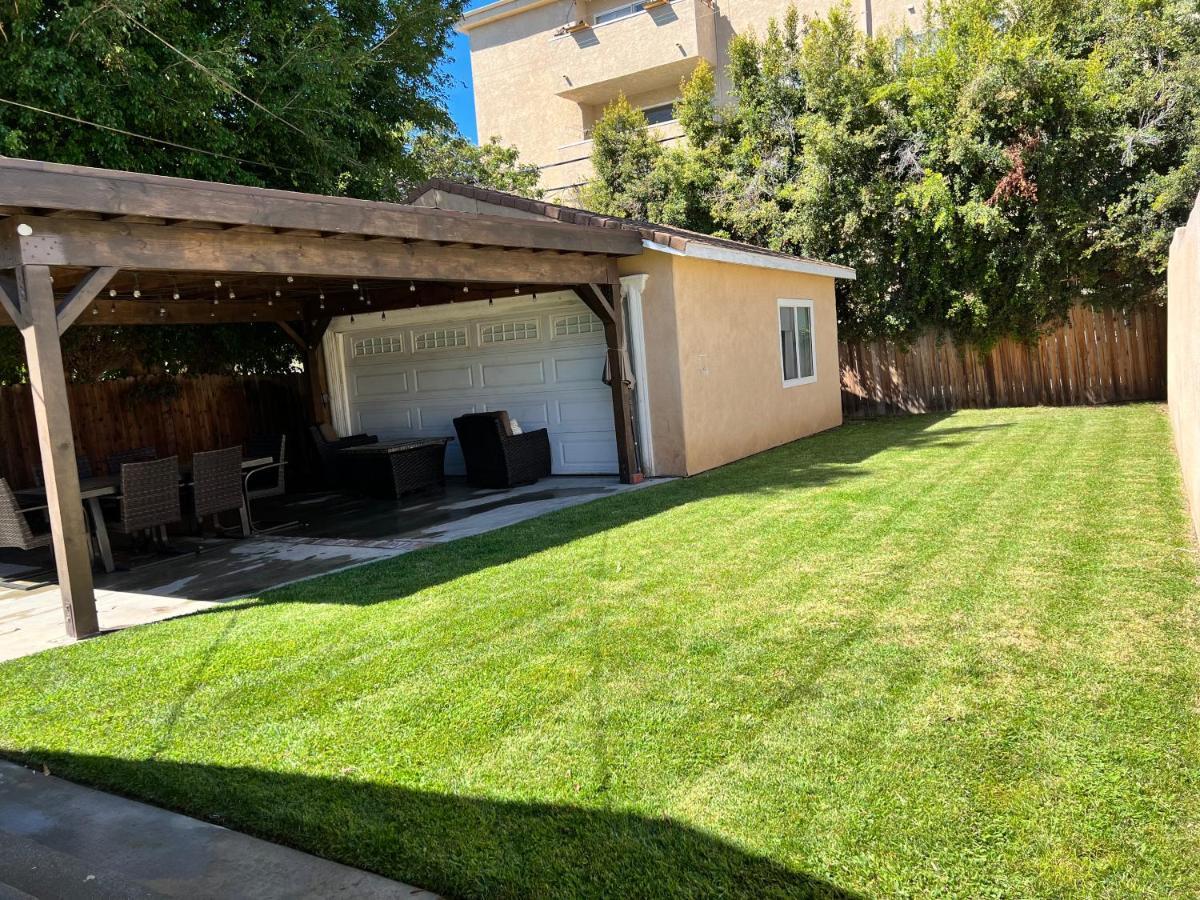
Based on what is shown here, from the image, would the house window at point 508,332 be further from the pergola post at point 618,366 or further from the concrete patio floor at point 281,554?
the concrete patio floor at point 281,554

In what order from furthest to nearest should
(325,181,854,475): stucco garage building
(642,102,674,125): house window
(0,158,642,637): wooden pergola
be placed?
(642,102,674,125): house window, (325,181,854,475): stucco garage building, (0,158,642,637): wooden pergola

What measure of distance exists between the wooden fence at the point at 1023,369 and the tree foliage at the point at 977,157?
42cm

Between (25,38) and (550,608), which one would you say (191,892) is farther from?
(25,38)

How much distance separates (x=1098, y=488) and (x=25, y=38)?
499 inches

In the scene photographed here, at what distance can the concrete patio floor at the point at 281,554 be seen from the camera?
6059 millimetres

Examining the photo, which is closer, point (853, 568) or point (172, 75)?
point (853, 568)

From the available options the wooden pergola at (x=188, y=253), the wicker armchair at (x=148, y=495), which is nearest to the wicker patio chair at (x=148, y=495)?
the wicker armchair at (x=148, y=495)

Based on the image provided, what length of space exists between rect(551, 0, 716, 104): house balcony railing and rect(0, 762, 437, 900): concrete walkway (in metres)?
20.9

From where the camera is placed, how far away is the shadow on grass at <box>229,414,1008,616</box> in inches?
241

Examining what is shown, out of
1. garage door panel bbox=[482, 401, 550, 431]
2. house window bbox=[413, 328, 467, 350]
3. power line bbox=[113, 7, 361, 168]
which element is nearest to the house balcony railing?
power line bbox=[113, 7, 361, 168]

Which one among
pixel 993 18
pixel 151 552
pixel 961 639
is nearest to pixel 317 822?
pixel 961 639

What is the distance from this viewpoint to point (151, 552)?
8.33 m

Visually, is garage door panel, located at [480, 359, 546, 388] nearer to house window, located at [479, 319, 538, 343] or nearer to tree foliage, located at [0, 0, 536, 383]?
house window, located at [479, 319, 538, 343]

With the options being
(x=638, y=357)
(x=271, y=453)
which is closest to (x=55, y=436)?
(x=271, y=453)
